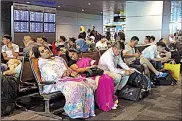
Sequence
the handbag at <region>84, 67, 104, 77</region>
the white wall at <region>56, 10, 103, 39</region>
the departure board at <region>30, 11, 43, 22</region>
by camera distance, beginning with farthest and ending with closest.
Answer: the white wall at <region>56, 10, 103, 39</region>, the departure board at <region>30, 11, 43, 22</region>, the handbag at <region>84, 67, 104, 77</region>

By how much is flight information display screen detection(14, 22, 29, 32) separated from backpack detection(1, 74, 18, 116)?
27.4 ft

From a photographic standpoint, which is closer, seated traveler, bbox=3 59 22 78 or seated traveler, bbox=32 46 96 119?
seated traveler, bbox=32 46 96 119

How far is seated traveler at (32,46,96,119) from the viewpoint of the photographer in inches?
128

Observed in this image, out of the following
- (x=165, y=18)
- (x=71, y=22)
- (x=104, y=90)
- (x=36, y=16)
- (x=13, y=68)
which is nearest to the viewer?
(x=104, y=90)

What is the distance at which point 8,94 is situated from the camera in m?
3.47

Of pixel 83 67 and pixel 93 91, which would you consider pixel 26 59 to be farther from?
pixel 93 91

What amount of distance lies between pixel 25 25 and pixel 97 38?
3.61 metres

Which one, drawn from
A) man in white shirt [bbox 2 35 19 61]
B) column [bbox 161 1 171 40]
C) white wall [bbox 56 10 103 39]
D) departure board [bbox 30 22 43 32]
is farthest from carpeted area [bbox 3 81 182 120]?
white wall [bbox 56 10 103 39]

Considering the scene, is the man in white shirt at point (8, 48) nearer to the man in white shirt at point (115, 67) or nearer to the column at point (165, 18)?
the man in white shirt at point (115, 67)

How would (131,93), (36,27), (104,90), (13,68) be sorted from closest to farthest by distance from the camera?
(104,90) < (13,68) < (131,93) < (36,27)

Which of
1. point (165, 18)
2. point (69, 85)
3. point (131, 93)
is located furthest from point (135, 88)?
point (165, 18)

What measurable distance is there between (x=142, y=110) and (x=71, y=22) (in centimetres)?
1370

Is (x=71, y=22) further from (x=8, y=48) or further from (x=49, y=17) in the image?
(x=8, y=48)

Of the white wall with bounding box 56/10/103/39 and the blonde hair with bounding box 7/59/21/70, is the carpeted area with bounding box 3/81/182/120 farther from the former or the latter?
the white wall with bounding box 56/10/103/39
